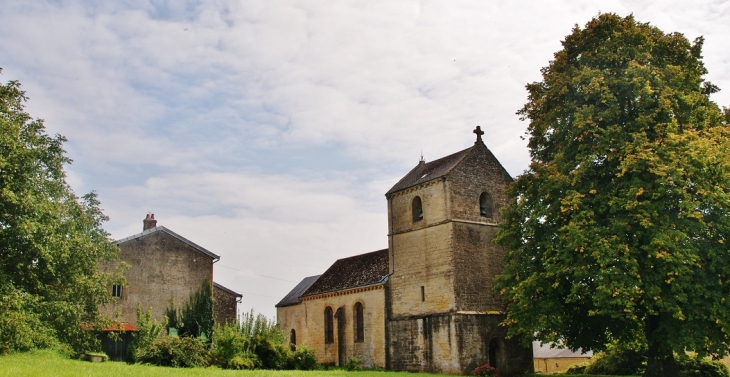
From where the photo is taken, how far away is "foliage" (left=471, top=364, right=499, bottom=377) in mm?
28812

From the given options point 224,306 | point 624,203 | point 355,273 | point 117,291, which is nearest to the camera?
point 624,203

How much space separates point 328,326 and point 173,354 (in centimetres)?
1660

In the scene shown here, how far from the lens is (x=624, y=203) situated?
69.1 ft

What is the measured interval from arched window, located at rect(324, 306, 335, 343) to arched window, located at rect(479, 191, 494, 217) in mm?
12062

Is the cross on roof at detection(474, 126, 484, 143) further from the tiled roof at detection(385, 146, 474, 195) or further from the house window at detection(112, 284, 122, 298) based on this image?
the house window at detection(112, 284, 122, 298)

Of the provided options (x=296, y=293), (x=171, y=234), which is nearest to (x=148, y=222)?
(x=171, y=234)

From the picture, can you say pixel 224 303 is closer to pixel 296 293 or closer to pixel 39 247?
pixel 296 293

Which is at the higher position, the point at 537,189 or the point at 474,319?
the point at 537,189

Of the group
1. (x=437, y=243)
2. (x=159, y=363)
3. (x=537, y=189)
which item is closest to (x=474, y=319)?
(x=437, y=243)

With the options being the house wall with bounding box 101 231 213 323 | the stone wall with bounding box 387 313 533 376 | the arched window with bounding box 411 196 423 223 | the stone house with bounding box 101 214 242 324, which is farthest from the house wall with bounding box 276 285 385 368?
the house wall with bounding box 101 231 213 323

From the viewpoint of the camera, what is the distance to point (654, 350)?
22422 mm

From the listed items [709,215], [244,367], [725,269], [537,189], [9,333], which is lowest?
[244,367]

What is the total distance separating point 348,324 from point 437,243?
8.44m

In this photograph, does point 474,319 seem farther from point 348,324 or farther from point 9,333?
point 9,333
